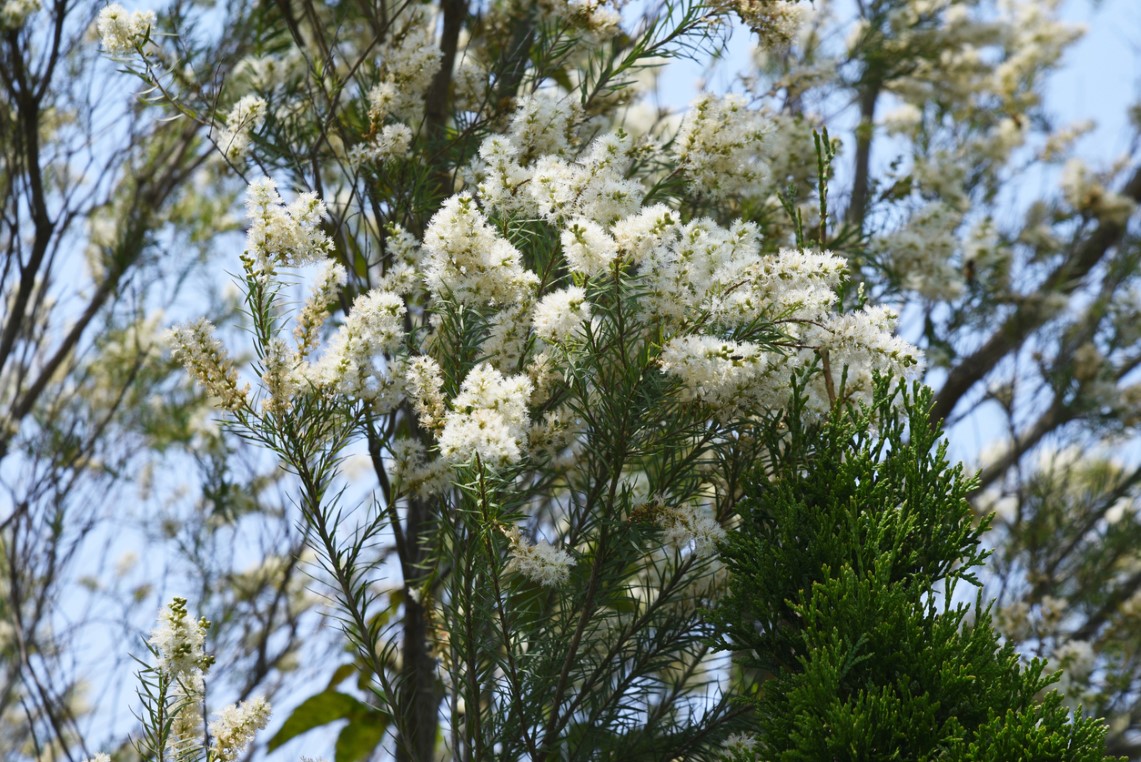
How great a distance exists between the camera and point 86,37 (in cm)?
396

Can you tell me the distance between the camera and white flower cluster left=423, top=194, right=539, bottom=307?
6.71 ft

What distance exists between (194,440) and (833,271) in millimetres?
3522

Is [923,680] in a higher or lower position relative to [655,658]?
lower

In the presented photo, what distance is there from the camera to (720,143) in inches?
96.7

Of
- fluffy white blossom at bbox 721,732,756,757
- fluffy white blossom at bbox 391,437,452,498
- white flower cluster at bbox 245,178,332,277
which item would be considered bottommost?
fluffy white blossom at bbox 721,732,756,757

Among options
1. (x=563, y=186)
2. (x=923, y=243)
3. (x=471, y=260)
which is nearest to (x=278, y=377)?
(x=471, y=260)

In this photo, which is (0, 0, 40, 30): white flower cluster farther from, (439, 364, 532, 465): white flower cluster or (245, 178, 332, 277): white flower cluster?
(439, 364, 532, 465): white flower cluster

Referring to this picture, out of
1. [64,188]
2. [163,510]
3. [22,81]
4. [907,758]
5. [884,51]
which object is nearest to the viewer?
[907,758]

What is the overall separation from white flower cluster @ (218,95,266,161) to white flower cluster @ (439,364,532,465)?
110 cm

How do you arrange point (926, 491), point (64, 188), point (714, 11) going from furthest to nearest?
point (64, 188), point (714, 11), point (926, 491)

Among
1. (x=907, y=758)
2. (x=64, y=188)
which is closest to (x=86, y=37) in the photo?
(x=64, y=188)

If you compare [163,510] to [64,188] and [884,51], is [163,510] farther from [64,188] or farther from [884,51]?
[884,51]

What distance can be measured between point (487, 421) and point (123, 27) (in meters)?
1.33

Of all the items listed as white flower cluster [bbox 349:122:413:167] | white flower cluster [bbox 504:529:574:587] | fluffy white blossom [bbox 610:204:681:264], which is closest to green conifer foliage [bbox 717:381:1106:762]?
white flower cluster [bbox 504:529:574:587]
